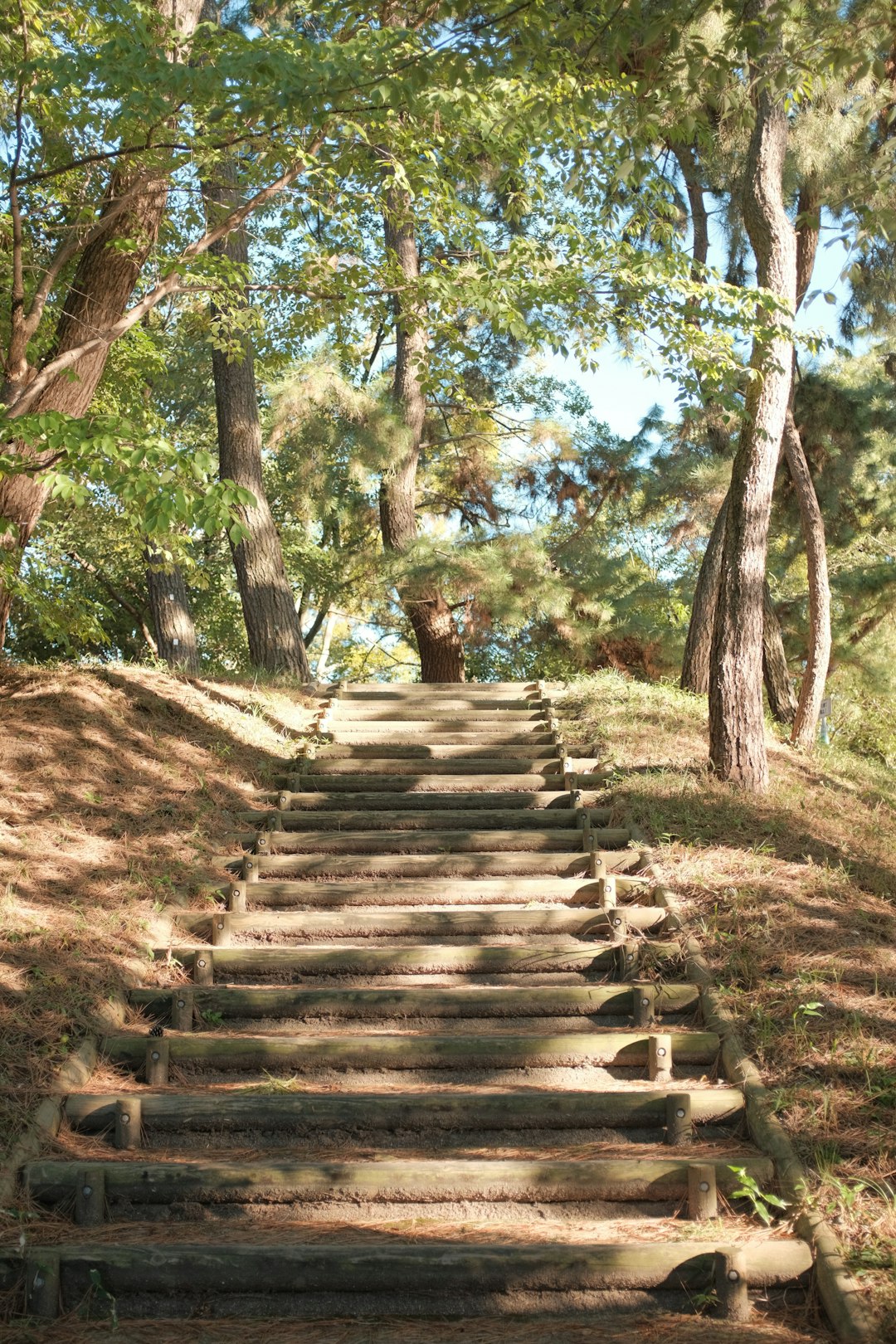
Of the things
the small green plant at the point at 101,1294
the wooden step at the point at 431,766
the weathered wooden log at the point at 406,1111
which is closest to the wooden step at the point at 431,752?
the wooden step at the point at 431,766

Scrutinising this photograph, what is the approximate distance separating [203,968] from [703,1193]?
2.66 m

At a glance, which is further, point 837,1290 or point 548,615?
point 548,615

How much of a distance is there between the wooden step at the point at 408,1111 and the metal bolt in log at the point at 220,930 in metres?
1.36

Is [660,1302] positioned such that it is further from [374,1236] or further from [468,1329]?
[374,1236]

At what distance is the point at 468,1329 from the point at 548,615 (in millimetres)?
10323

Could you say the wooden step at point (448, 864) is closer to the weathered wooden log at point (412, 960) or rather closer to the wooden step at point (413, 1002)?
the weathered wooden log at point (412, 960)

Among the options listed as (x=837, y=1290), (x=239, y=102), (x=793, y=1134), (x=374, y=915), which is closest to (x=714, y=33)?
(x=239, y=102)

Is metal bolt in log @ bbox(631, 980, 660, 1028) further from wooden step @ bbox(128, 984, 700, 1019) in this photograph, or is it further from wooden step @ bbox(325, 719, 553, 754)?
wooden step @ bbox(325, 719, 553, 754)

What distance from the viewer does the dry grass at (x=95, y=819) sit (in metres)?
4.91

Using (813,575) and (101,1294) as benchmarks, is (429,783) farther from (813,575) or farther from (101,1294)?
(813,575)

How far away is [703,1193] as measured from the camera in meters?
3.96

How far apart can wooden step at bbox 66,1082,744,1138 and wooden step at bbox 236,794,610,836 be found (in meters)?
2.81

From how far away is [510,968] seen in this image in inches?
220

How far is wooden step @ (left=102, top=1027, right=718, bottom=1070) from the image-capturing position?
15.9ft
